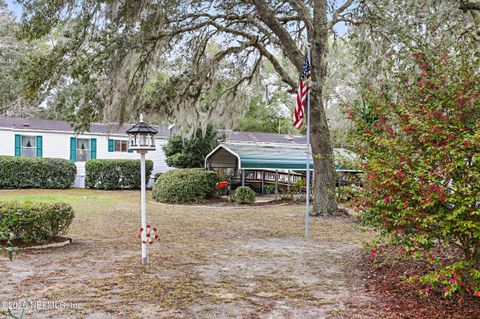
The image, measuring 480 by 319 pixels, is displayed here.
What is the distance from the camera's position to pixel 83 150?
2211 cm

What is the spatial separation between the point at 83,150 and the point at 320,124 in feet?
46.9

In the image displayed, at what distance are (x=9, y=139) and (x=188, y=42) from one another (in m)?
11.7

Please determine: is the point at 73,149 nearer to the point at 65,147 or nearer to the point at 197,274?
the point at 65,147

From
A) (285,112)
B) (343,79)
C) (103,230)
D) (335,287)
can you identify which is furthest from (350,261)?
(285,112)

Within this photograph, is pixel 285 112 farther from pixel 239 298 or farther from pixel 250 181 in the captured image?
pixel 239 298

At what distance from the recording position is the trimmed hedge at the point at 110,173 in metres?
20.8

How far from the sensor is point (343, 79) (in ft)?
90.8

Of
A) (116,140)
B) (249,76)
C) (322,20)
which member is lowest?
(116,140)

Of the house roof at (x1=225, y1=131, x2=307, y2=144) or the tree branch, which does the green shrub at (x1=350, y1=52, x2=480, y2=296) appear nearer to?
the tree branch

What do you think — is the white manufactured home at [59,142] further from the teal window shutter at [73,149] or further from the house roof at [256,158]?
the house roof at [256,158]

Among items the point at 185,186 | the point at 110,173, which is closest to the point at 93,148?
the point at 110,173

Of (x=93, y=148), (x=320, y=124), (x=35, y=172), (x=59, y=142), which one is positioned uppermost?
(x=320, y=124)

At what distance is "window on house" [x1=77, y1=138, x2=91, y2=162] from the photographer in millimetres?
21969

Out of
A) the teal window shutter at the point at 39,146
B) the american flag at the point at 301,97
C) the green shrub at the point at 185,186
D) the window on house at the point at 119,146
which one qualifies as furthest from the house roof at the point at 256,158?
the teal window shutter at the point at 39,146
